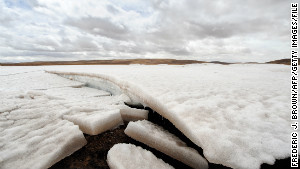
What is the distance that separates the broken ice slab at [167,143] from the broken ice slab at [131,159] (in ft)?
0.53

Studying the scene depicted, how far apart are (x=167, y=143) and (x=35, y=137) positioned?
4.50ft

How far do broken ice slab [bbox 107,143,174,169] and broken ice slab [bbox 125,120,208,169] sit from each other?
0.53ft

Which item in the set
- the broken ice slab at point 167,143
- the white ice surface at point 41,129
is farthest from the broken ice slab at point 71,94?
the broken ice slab at point 167,143

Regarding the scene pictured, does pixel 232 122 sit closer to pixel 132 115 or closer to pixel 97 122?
pixel 132 115

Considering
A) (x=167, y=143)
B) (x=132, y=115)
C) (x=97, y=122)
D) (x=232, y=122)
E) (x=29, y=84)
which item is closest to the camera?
(x=167, y=143)

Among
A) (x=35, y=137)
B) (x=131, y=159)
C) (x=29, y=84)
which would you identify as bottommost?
(x=131, y=159)

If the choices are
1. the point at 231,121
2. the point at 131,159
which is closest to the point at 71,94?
the point at 131,159

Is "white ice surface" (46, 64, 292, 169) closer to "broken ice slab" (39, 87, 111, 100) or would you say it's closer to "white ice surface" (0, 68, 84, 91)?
"broken ice slab" (39, 87, 111, 100)

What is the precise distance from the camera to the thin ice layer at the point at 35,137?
4.34 ft

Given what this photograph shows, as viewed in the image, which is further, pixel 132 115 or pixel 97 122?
pixel 132 115

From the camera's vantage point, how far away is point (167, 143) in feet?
5.13

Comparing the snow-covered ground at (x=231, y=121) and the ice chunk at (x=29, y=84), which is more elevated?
the ice chunk at (x=29, y=84)

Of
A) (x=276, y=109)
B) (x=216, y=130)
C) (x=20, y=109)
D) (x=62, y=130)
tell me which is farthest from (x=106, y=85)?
(x=276, y=109)

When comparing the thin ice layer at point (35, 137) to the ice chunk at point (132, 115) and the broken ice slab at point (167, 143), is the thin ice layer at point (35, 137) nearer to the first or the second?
the broken ice slab at point (167, 143)
